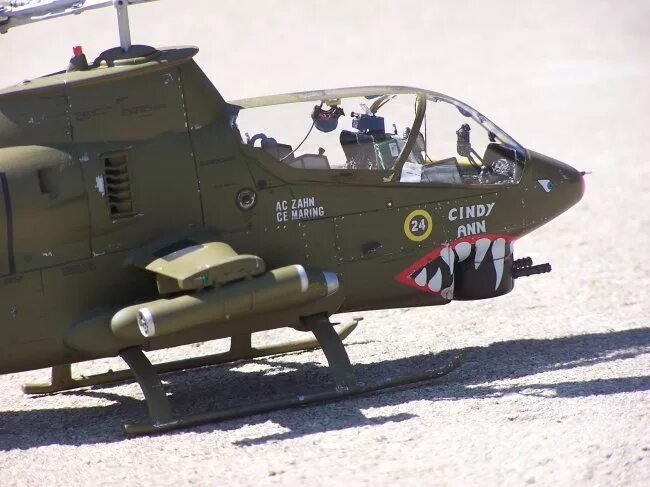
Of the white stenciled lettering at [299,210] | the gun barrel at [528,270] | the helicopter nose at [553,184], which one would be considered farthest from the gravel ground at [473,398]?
the white stenciled lettering at [299,210]

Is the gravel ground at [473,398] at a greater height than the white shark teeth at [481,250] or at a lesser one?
lesser

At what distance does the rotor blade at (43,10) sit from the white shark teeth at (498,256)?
13.5 ft

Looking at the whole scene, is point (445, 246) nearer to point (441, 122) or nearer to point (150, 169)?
point (441, 122)

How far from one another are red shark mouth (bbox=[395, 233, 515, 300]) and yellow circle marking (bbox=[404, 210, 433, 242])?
0.21m

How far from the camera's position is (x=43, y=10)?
32.9 ft

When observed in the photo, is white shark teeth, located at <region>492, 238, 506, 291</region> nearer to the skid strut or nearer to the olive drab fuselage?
the olive drab fuselage

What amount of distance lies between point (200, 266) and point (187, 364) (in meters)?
2.59

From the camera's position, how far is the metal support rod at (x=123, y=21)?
998 centimetres

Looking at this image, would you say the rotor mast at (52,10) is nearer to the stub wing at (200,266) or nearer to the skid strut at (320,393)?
the stub wing at (200,266)

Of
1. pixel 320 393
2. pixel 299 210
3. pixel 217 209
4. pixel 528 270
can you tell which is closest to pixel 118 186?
pixel 217 209

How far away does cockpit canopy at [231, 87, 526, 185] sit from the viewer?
10.6m

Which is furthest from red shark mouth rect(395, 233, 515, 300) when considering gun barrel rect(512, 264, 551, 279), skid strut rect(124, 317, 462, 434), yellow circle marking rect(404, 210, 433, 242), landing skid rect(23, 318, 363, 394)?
landing skid rect(23, 318, 363, 394)

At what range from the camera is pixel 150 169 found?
32.9 ft

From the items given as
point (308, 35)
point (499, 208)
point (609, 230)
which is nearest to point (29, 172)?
point (499, 208)
